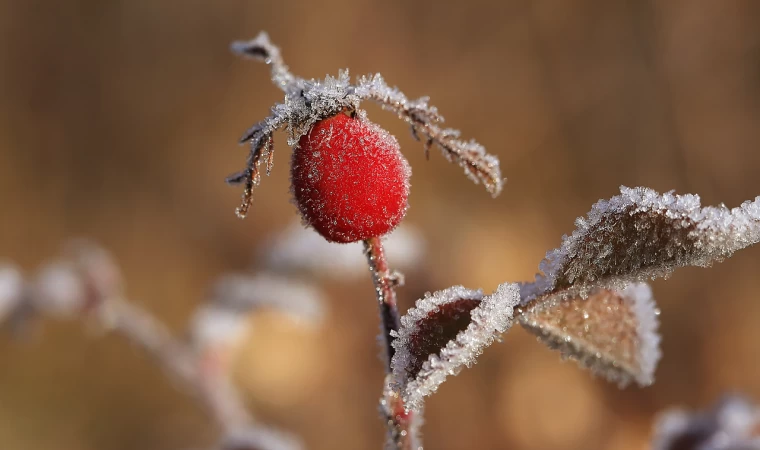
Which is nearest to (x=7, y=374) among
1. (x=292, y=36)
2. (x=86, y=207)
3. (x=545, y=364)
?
(x=86, y=207)

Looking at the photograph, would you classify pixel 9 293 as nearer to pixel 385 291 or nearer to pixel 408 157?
pixel 385 291

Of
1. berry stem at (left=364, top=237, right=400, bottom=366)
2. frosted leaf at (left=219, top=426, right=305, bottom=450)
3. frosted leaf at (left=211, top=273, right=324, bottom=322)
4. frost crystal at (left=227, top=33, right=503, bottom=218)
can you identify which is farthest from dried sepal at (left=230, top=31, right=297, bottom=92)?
frosted leaf at (left=211, top=273, right=324, bottom=322)

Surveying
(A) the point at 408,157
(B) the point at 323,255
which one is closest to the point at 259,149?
(B) the point at 323,255

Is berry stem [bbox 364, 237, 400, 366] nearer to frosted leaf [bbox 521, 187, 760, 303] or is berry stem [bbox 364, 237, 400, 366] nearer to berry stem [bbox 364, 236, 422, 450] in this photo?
berry stem [bbox 364, 236, 422, 450]

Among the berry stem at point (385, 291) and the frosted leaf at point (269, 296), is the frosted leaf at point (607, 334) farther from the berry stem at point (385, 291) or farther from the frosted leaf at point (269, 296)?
the frosted leaf at point (269, 296)

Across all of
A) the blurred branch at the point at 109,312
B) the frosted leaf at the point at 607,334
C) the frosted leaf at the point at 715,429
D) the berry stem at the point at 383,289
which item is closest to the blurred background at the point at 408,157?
the blurred branch at the point at 109,312

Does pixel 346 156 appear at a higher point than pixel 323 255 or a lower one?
lower

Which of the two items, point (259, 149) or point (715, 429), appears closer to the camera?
point (259, 149)
